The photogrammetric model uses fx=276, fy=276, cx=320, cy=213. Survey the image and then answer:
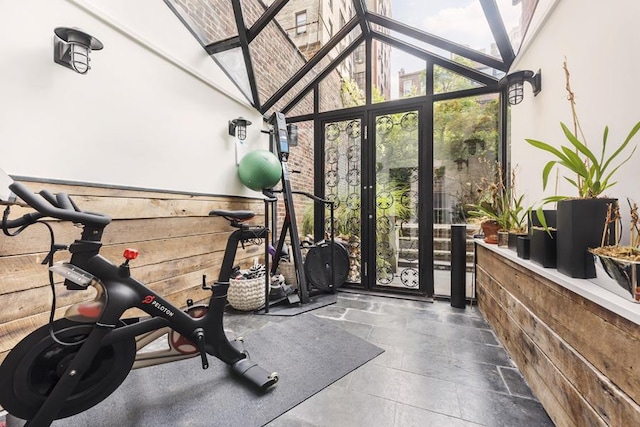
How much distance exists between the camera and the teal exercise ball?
9.80ft

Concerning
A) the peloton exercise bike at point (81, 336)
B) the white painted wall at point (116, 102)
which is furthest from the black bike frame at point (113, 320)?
the white painted wall at point (116, 102)

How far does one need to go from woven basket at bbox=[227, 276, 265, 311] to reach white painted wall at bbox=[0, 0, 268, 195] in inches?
39.8

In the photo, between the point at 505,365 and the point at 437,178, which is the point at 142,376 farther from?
the point at 437,178

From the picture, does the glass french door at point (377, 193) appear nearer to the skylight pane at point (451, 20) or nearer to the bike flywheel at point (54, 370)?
the skylight pane at point (451, 20)

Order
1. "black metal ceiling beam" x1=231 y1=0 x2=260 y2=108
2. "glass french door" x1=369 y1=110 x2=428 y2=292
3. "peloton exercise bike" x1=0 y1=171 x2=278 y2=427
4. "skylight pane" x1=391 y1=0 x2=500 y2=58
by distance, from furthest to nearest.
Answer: "glass french door" x1=369 y1=110 x2=428 y2=292, "skylight pane" x1=391 y1=0 x2=500 y2=58, "black metal ceiling beam" x1=231 y1=0 x2=260 y2=108, "peloton exercise bike" x1=0 y1=171 x2=278 y2=427

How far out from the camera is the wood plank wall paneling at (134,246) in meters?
1.53

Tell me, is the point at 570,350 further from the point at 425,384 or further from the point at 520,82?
the point at 520,82

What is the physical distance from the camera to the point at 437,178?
A: 3266 mm

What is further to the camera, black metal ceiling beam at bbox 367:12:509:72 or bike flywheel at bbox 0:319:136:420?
black metal ceiling beam at bbox 367:12:509:72

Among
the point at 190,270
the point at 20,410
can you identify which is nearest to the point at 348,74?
the point at 190,270

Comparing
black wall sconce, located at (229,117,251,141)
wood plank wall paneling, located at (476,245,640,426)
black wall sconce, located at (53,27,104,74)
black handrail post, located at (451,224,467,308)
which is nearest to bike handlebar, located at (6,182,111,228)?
black wall sconce, located at (53,27,104,74)

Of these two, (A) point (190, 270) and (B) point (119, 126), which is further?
(A) point (190, 270)

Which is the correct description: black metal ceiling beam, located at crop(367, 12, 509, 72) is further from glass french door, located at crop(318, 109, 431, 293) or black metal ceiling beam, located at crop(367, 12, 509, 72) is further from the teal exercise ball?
the teal exercise ball

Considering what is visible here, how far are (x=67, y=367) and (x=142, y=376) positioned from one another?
57 centimetres
